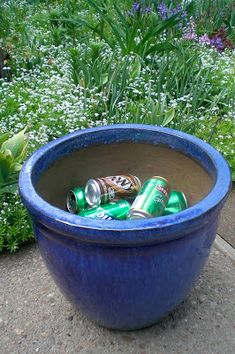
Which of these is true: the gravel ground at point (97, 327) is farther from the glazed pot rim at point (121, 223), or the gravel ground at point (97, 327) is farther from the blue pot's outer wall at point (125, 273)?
the glazed pot rim at point (121, 223)

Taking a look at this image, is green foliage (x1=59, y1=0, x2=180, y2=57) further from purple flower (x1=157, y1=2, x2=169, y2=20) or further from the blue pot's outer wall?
the blue pot's outer wall

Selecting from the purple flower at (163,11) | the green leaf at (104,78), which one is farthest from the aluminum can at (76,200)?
the purple flower at (163,11)

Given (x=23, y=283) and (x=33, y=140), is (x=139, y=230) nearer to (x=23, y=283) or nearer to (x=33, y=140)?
(x=23, y=283)

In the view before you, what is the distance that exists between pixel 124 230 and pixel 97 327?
0.77 meters

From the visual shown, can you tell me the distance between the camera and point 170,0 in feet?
15.7

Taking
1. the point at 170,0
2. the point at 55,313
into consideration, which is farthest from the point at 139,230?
the point at 170,0

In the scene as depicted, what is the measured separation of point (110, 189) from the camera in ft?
7.10

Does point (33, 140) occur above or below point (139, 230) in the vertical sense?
below

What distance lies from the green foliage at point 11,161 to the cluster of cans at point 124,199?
54cm

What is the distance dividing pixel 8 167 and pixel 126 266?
3.74 ft

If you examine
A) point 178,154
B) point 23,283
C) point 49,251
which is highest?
point 178,154

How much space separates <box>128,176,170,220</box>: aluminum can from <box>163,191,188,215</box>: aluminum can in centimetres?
7

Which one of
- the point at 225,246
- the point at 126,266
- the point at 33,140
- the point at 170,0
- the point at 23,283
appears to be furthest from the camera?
the point at 170,0

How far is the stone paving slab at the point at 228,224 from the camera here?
2.86 m
